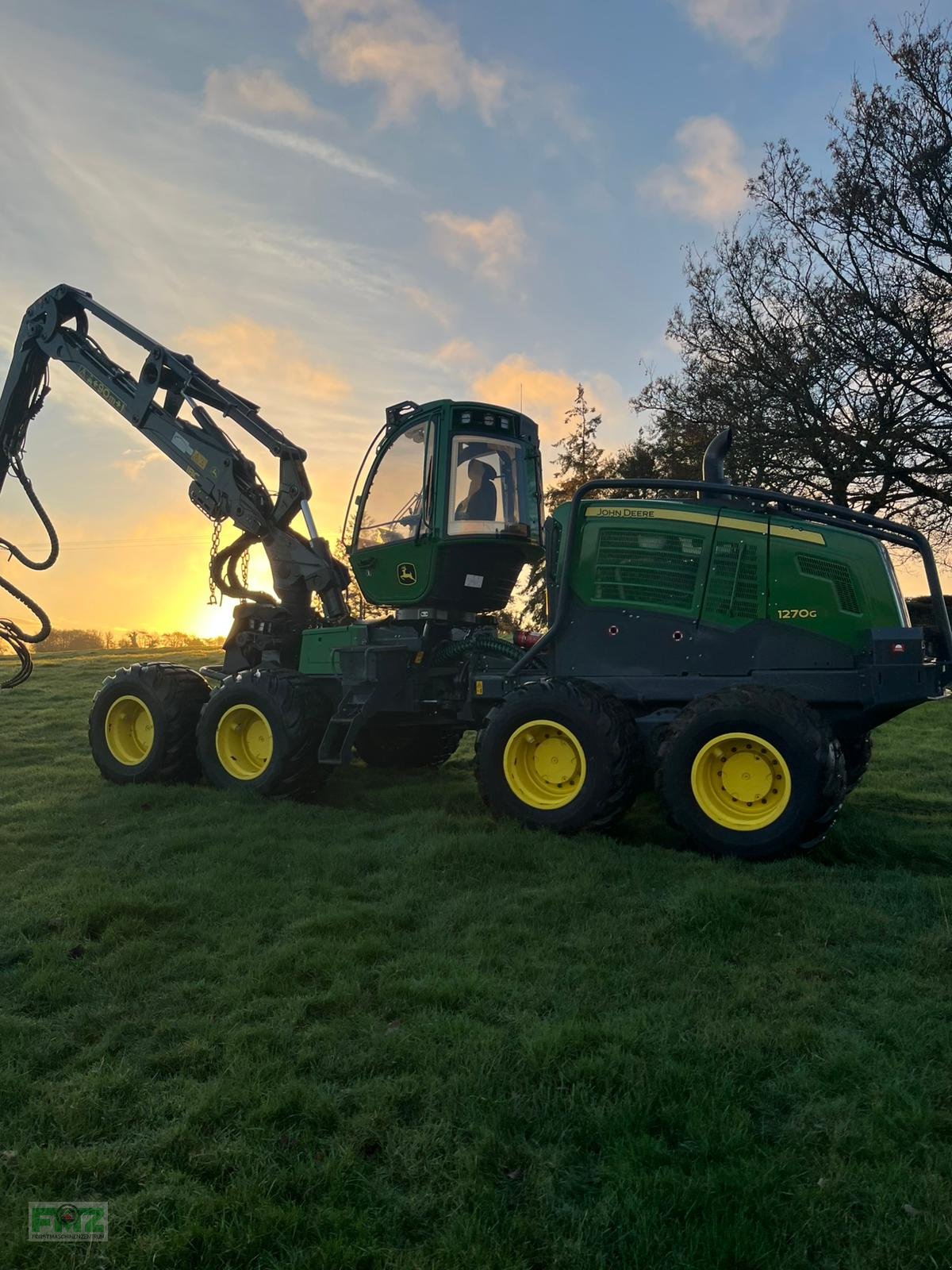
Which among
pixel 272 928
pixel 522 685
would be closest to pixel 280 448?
pixel 522 685

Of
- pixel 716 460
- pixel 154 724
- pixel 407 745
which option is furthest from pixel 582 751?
pixel 154 724

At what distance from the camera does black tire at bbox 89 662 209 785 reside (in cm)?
951

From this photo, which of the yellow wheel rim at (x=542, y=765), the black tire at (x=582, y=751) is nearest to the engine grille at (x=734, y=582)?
the black tire at (x=582, y=751)

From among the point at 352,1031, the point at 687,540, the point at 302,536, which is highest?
the point at 302,536

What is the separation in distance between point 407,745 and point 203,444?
13.9 feet

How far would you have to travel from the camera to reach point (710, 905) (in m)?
5.10

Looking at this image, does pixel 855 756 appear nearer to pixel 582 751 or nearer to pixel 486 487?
pixel 582 751

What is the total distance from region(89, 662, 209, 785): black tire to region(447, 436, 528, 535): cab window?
3.42 meters

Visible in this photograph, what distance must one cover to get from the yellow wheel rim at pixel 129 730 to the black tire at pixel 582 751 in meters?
4.50

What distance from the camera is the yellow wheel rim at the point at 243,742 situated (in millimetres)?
9094

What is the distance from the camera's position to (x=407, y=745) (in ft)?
35.0

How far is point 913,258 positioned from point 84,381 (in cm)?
1313

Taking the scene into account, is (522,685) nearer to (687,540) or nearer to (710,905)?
(687,540)

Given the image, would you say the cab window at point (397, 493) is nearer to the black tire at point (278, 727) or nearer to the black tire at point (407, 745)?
the black tire at point (278, 727)
